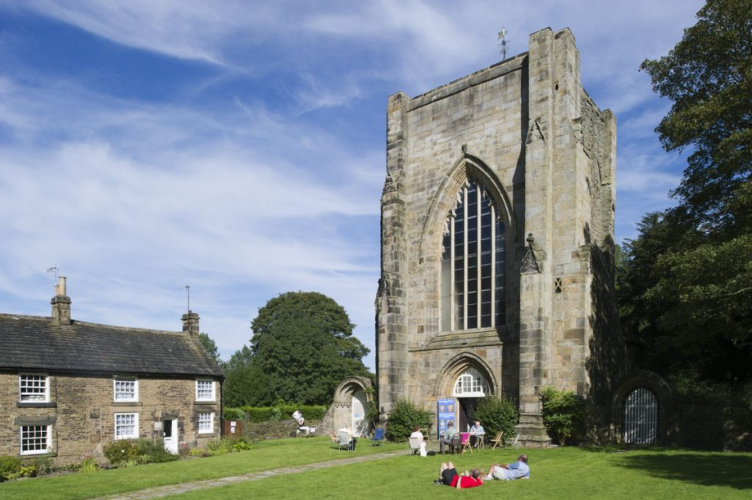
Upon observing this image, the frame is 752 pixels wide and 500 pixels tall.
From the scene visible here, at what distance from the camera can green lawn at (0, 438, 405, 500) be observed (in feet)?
57.6

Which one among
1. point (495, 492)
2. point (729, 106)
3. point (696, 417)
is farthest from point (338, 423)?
point (729, 106)

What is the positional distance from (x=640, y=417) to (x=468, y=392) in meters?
6.54

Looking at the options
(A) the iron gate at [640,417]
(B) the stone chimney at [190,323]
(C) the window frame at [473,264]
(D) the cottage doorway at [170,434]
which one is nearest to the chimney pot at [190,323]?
(B) the stone chimney at [190,323]

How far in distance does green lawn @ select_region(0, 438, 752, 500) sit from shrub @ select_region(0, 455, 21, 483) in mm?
2220

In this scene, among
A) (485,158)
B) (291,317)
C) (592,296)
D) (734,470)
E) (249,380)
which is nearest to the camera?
(734,470)

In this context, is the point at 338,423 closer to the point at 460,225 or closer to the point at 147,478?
the point at 460,225

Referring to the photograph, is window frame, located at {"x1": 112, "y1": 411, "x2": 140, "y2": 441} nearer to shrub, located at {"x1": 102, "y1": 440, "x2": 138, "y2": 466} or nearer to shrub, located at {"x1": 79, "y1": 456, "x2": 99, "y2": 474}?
shrub, located at {"x1": 102, "y1": 440, "x2": 138, "y2": 466}

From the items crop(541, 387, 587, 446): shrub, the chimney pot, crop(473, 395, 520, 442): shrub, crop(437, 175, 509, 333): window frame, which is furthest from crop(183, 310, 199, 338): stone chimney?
crop(541, 387, 587, 446): shrub

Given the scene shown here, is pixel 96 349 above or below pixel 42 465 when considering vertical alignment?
above

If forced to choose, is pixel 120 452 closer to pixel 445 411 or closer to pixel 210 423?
pixel 210 423

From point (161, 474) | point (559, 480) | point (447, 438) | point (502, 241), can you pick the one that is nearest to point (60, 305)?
point (161, 474)

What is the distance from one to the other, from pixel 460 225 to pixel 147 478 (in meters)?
15.7

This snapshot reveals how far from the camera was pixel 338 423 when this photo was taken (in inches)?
1289

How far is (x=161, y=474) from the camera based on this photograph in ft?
66.8
